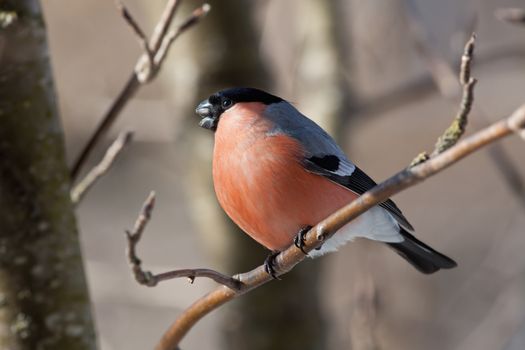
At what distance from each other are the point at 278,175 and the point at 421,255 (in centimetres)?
52

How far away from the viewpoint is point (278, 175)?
170 cm

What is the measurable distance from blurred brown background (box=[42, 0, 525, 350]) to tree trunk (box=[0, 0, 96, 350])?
2.96 feet

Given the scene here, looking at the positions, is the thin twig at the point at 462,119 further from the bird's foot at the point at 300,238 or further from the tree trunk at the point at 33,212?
the tree trunk at the point at 33,212

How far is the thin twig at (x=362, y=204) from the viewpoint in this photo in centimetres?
86

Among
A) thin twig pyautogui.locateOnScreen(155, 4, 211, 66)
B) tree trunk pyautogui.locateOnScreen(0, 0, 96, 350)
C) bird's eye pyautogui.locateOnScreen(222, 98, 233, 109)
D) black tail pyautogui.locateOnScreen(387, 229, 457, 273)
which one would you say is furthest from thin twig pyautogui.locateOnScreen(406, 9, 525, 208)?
tree trunk pyautogui.locateOnScreen(0, 0, 96, 350)

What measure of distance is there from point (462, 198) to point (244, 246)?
10.0 feet

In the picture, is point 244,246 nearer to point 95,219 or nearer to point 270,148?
point 270,148

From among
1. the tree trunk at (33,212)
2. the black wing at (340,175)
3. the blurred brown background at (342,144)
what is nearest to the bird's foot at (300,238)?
the black wing at (340,175)

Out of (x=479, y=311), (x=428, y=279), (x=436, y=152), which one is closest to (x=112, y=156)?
(x=436, y=152)

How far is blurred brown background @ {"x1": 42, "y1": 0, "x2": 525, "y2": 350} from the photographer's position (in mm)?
2750

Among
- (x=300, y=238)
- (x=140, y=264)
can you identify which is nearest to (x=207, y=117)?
(x=300, y=238)

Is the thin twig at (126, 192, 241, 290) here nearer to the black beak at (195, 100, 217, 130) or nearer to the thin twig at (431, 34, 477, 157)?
the thin twig at (431, 34, 477, 157)

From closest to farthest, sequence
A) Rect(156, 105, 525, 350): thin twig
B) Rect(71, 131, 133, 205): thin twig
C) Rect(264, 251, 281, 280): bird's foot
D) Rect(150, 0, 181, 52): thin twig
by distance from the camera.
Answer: Rect(156, 105, 525, 350): thin twig, Rect(264, 251, 281, 280): bird's foot, Rect(150, 0, 181, 52): thin twig, Rect(71, 131, 133, 205): thin twig

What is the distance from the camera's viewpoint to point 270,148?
1.75m
